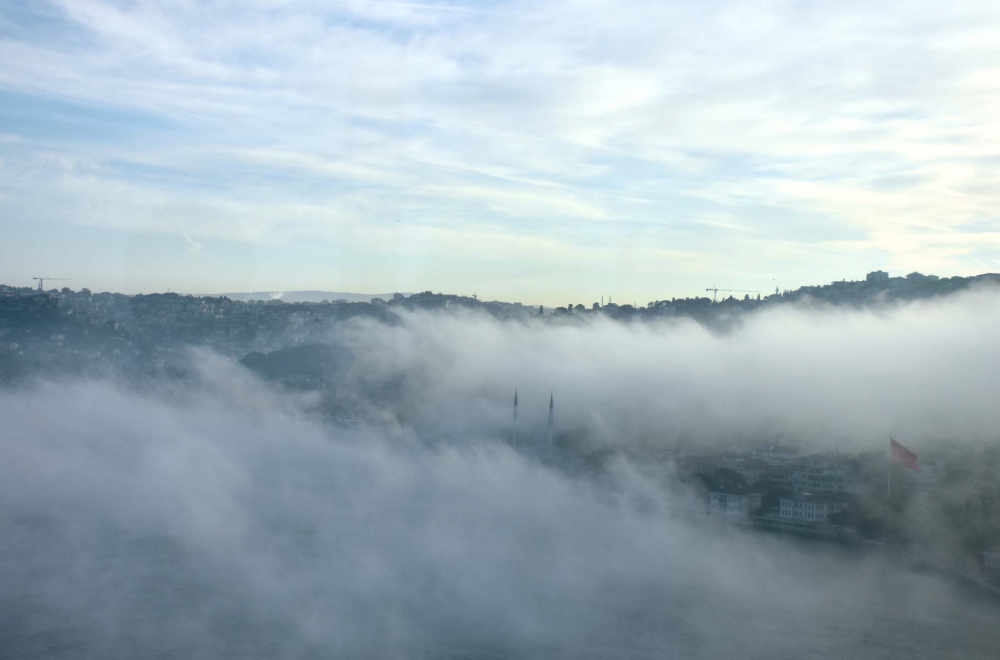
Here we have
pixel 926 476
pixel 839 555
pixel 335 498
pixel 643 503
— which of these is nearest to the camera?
pixel 839 555

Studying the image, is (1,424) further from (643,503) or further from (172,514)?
(643,503)

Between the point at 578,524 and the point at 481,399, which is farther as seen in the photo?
the point at 481,399

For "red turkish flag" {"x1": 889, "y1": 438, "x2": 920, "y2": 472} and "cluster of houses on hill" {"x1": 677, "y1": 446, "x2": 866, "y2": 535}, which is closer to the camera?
"red turkish flag" {"x1": 889, "y1": 438, "x2": 920, "y2": 472}

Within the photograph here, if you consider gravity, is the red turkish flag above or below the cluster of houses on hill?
above

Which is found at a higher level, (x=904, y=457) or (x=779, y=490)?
(x=904, y=457)

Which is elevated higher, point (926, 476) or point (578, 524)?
point (926, 476)

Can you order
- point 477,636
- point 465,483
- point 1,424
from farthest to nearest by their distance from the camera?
point 1,424 < point 465,483 < point 477,636

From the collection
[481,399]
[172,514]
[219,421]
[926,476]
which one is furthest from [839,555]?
[219,421]

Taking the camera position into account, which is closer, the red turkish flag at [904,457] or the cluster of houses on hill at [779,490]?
the red turkish flag at [904,457]

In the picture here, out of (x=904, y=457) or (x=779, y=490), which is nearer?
(x=904, y=457)

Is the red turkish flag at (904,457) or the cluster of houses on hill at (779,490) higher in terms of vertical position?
the red turkish flag at (904,457)
